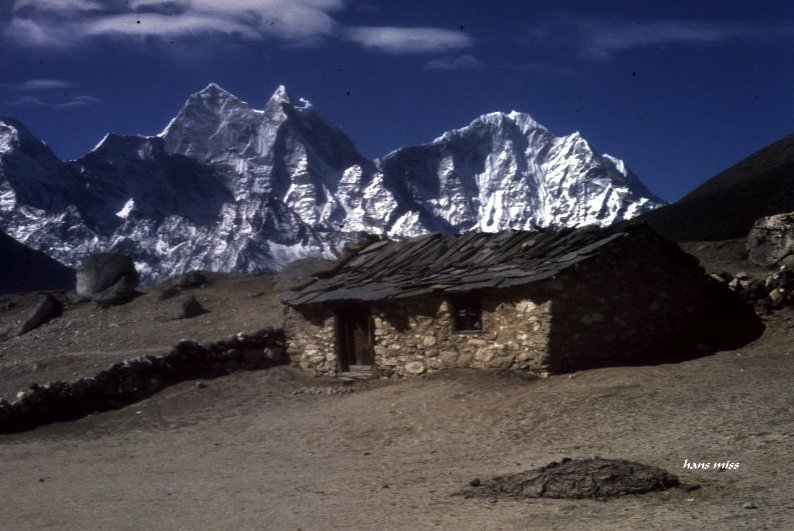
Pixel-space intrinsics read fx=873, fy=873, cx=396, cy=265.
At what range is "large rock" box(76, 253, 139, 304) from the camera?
101 ft

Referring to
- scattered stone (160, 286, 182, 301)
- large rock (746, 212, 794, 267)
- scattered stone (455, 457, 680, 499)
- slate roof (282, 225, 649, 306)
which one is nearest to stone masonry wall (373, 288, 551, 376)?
slate roof (282, 225, 649, 306)

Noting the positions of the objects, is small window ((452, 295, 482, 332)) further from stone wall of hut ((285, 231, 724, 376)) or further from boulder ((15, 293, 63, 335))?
boulder ((15, 293, 63, 335))

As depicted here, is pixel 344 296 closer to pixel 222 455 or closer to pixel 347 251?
pixel 347 251

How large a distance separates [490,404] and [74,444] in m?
7.15

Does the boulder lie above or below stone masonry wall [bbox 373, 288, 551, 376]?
above

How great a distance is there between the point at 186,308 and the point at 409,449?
55.5 ft

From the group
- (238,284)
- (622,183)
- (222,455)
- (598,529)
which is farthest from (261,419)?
(622,183)

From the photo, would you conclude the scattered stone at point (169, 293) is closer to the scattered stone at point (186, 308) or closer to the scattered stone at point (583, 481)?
the scattered stone at point (186, 308)

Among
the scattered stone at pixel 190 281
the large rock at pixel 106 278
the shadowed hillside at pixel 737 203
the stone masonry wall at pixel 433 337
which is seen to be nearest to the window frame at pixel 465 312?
the stone masonry wall at pixel 433 337

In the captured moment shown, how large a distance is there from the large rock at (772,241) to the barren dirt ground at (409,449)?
3.59m

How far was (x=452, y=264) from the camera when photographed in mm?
18000

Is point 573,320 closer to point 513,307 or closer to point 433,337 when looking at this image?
point 513,307

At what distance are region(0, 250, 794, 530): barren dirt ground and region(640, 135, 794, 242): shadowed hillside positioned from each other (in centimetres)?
1393

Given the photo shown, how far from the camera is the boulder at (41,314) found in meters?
29.5
